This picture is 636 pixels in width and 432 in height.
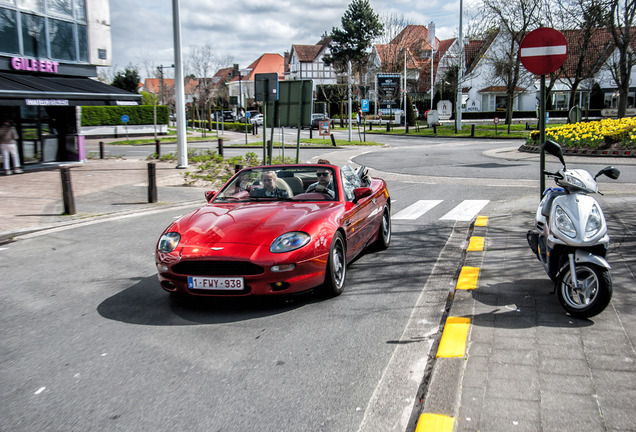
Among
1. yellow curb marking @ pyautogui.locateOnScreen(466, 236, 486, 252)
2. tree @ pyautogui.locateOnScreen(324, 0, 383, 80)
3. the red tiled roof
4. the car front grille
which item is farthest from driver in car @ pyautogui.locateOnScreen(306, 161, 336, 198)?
the red tiled roof

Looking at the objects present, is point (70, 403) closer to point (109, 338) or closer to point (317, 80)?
point (109, 338)

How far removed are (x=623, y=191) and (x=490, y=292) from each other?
929 cm

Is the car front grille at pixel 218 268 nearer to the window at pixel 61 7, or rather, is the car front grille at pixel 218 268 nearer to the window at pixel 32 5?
the window at pixel 32 5

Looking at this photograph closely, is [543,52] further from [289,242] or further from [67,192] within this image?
[67,192]

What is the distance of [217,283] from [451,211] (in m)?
7.33

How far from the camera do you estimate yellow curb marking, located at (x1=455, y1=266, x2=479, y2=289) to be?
6.05 metres

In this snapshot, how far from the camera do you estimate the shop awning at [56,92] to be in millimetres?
17603

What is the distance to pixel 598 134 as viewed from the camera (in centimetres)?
2270

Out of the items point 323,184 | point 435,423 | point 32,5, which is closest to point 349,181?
point 323,184

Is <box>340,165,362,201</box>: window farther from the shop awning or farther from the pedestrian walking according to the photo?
the pedestrian walking

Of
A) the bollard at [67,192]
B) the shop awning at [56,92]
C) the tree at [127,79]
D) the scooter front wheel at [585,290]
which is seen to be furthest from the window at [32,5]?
the tree at [127,79]

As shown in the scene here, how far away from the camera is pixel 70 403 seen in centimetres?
366

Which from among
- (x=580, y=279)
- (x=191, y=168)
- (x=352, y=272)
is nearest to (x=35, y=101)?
(x=191, y=168)

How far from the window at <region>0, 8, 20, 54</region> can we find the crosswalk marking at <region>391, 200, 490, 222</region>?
14.5 m
